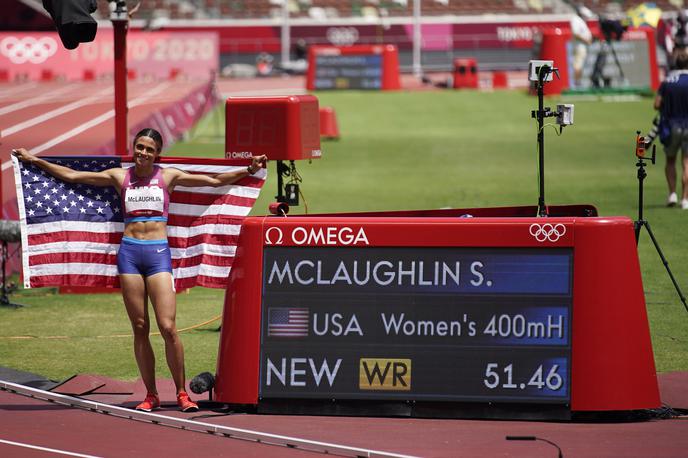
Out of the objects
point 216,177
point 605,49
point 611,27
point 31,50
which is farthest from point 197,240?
point 31,50

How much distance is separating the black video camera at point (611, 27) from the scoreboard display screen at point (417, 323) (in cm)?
3236

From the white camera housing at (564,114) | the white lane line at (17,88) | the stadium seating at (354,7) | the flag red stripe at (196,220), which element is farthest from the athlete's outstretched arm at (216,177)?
the stadium seating at (354,7)

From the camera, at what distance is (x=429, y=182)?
2427 centimetres

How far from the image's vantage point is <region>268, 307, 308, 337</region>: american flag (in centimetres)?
905

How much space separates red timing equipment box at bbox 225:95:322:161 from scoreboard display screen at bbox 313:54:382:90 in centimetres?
3509

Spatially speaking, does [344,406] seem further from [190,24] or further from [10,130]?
[190,24]

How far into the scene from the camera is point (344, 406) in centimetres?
897

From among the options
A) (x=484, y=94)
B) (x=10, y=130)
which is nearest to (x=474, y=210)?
(x=10, y=130)

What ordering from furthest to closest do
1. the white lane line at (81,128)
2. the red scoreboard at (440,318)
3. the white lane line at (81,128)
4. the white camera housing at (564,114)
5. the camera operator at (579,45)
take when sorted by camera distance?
the camera operator at (579,45) < the white lane line at (81,128) < the white lane line at (81,128) < the white camera housing at (564,114) < the red scoreboard at (440,318)

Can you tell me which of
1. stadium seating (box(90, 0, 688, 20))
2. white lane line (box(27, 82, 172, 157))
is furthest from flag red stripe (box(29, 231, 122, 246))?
stadium seating (box(90, 0, 688, 20))

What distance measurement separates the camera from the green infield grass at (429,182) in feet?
40.0

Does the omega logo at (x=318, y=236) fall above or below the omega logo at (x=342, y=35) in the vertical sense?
below

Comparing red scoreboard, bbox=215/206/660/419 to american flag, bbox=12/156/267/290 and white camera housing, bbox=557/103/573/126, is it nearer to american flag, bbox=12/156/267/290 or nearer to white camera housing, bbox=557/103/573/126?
american flag, bbox=12/156/267/290

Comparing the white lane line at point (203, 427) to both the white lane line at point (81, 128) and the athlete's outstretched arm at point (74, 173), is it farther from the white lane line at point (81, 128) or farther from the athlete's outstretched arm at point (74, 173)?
the white lane line at point (81, 128)
